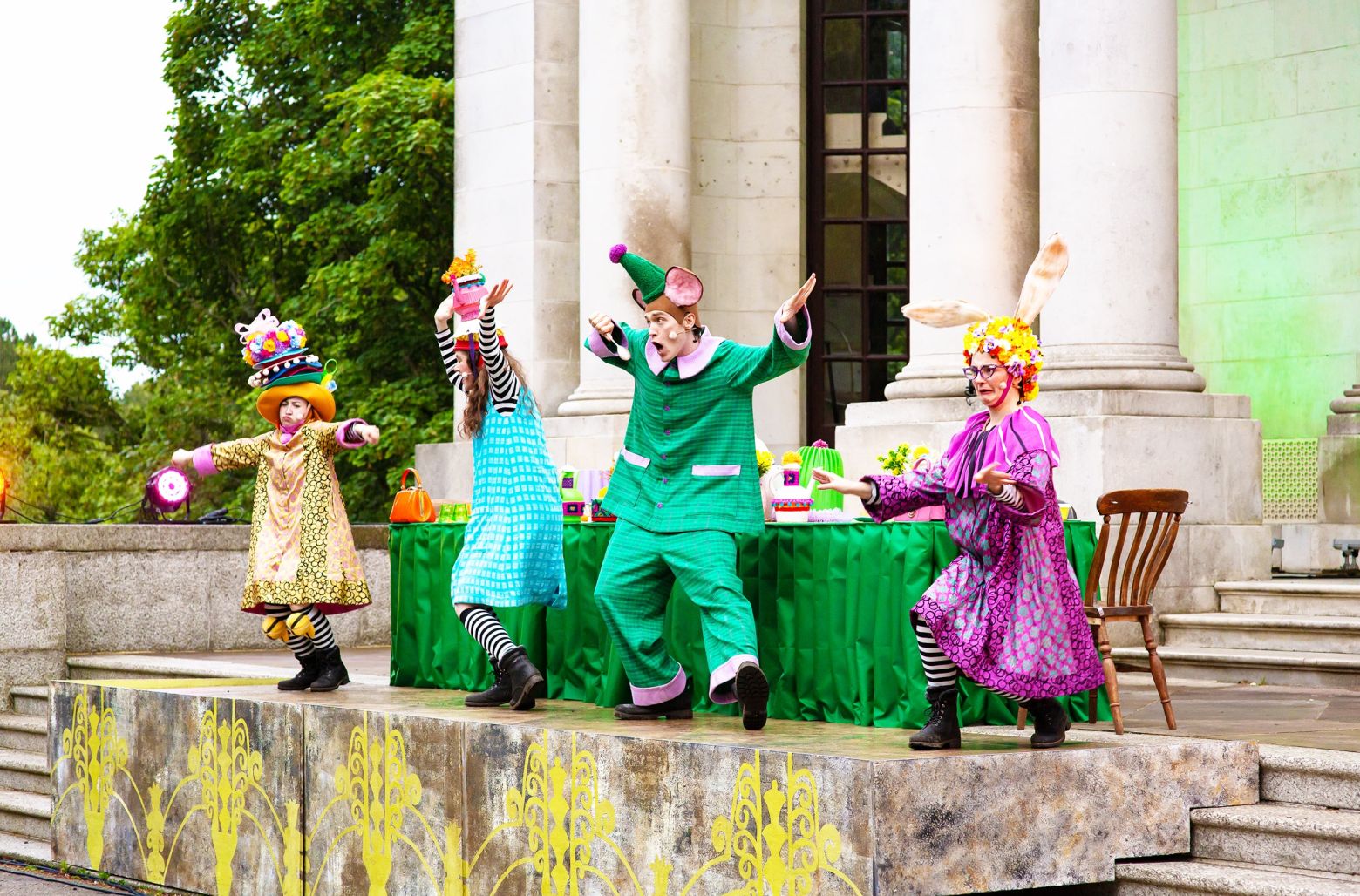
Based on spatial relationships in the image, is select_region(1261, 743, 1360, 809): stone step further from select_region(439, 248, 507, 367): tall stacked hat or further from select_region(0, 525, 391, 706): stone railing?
select_region(0, 525, 391, 706): stone railing

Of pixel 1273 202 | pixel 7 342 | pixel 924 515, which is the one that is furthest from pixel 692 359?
pixel 7 342

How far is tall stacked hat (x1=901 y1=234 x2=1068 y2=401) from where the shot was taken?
7270 mm

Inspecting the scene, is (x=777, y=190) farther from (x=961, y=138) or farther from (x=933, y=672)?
(x=933, y=672)

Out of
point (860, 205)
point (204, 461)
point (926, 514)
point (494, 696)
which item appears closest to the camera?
point (926, 514)

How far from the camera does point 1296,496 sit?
1538cm

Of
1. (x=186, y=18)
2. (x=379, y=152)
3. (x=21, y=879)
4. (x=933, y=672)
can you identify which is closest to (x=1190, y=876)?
(x=933, y=672)

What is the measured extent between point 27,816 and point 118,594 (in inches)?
117

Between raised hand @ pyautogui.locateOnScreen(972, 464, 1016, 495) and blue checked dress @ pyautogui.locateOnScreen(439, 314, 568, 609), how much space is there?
101 inches

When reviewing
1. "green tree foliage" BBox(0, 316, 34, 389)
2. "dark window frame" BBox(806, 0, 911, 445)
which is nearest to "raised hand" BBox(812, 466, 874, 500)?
"dark window frame" BBox(806, 0, 911, 445)

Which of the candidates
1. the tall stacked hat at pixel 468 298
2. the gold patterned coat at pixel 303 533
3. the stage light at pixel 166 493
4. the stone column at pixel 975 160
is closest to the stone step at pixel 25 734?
the gold patterned coat at pixel 303 533

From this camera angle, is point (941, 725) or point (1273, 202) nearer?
point (941, 725)

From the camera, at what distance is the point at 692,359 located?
26.3ft

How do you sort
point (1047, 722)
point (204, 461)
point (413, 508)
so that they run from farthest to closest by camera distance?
point (413, 508) → point (204, 461) → point (1047, 722)

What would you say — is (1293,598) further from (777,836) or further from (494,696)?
(777,836)
